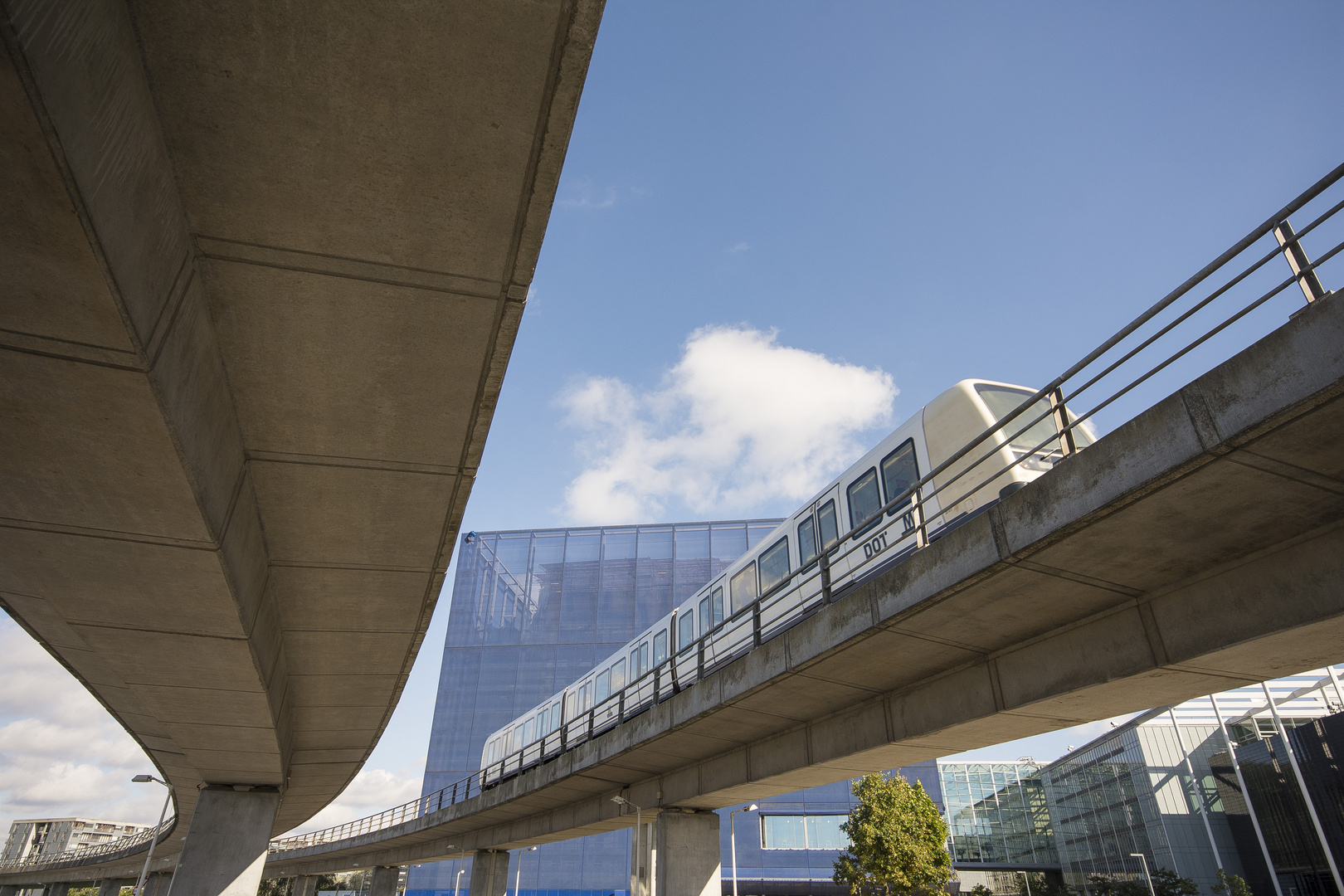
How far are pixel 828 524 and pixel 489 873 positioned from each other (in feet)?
79.9

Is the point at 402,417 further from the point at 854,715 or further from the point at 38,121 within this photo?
the point at 854,715

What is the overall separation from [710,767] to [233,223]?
14.8 m

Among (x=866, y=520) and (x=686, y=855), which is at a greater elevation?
(x=866, y=520)

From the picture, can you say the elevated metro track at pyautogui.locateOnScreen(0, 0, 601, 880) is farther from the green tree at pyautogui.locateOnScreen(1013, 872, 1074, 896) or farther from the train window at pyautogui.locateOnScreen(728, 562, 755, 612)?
the green tree at pyautogui.locateOnScreen(1013, 872, 1074, 896)

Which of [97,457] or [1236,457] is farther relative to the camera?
[1236,457]

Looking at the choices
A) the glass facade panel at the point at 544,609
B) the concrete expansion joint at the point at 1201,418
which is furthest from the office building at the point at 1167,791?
the concrete expansion joint at the point at 1201,418

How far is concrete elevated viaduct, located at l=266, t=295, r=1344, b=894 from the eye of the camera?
586cm

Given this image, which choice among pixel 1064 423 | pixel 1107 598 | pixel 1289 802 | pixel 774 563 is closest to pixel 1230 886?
pixel 1289 802

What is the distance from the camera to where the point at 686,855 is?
18.2 metres

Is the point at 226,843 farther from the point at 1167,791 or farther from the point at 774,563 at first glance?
the point at 1167,791

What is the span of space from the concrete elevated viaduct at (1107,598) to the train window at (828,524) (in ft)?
12.6

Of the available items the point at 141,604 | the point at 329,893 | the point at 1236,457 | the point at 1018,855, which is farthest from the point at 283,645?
the point at 329,893

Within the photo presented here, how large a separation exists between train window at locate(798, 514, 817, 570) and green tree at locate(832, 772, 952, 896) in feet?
55.2

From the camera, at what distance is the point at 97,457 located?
536cm
